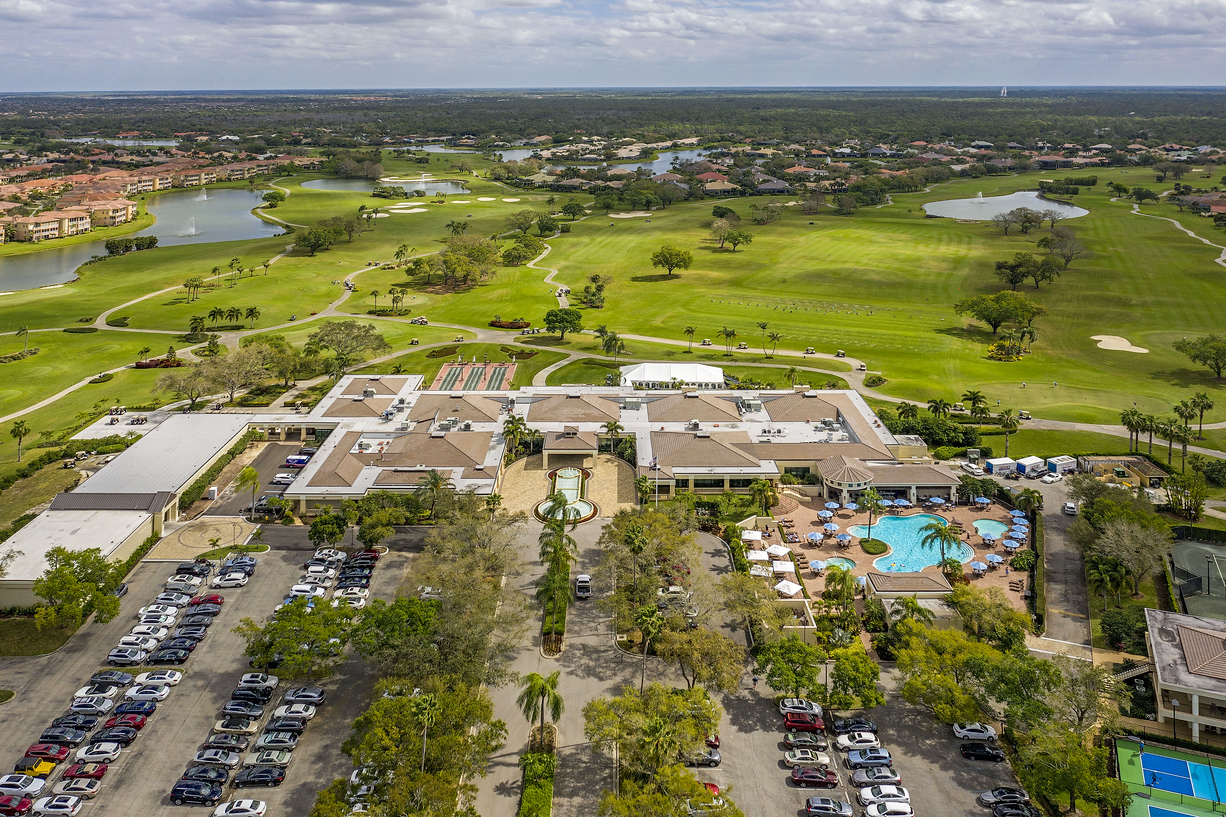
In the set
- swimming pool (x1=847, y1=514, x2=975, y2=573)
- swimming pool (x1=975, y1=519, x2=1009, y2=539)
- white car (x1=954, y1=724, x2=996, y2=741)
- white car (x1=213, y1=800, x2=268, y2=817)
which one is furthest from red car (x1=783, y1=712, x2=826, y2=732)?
swimming pool (x1=975, y1=519, x2=1009, y2=539)

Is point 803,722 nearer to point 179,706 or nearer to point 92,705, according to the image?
point 179,706

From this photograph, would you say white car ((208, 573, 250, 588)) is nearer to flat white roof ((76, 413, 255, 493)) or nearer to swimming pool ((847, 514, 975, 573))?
flat white roof ((76, 413, 255, 493))

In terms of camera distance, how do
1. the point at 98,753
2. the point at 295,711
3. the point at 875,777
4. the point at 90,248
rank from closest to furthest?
the point at 875,777, the point at 98,753, the point at 295,711, the point at 90,248

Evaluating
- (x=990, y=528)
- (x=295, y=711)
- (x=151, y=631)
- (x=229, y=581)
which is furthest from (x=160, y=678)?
(x=990, y=528)

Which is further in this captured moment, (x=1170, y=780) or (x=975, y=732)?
(x=975, y=732)

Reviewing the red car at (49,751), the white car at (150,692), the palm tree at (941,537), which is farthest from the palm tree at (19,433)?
the palm tree at (941,537)

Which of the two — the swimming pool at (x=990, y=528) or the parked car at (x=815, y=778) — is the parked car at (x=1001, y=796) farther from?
the swimming pool at (x=990, y=528)
